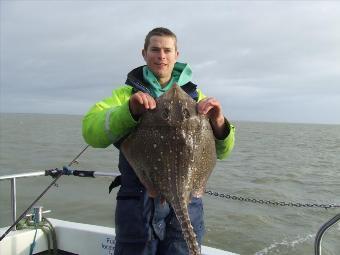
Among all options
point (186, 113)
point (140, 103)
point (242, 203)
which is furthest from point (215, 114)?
point (242, 203)

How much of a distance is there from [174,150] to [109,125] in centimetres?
49

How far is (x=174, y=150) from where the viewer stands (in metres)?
2.50

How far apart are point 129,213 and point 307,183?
17.8 metres

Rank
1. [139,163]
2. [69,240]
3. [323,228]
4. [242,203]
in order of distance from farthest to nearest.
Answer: [242,203] < [69,240] < [323,228] < [139,163]

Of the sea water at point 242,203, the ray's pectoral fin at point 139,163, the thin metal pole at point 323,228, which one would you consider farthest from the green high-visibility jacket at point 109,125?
the sea water at point 242,203

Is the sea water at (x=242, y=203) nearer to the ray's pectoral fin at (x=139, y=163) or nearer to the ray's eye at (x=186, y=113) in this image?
the ray's pectoral fin at (x=139, y=163)

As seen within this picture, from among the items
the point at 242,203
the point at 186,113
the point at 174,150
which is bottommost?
the point at 242,203

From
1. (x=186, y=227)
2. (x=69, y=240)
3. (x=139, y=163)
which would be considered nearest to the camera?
(x=186, y=227)

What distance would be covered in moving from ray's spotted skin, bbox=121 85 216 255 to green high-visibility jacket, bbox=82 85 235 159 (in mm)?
131

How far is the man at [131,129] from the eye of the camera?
9.11 ft

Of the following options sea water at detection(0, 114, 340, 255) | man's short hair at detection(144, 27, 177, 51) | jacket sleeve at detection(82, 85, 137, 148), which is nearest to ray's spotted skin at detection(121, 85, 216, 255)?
jacket sleeve at detection(82, 85, 137, 148)

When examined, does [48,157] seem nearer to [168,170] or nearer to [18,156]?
[18,156]

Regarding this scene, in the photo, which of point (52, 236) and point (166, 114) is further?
point (52, 236)

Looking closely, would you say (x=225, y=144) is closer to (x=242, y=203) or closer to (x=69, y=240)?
(x=69, y=240)
